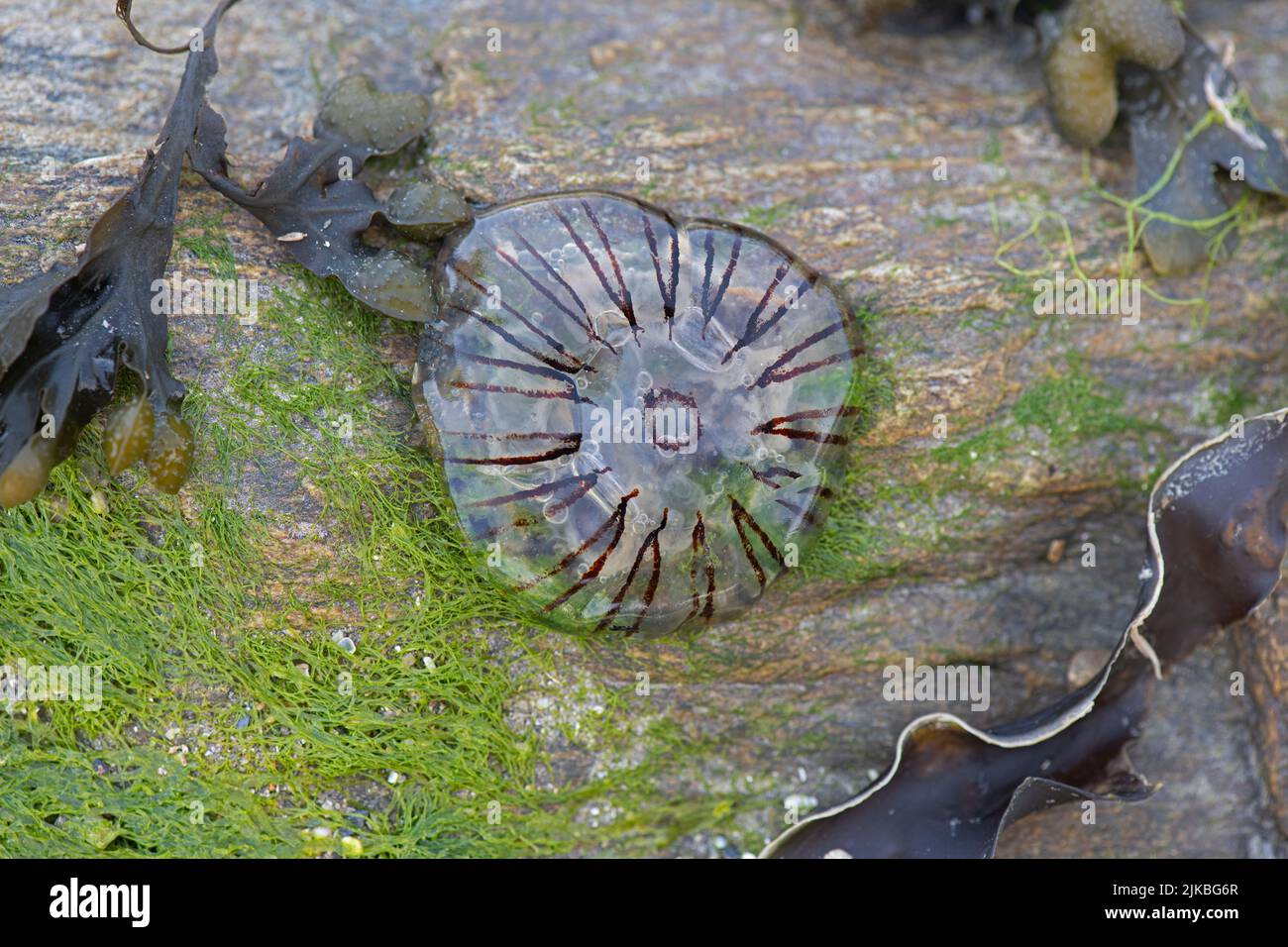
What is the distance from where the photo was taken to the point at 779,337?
10.5 ft

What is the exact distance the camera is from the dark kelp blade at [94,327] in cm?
288

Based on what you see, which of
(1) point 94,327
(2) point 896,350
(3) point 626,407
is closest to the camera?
(1) point 94,327

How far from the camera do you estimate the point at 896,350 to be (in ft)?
11.2

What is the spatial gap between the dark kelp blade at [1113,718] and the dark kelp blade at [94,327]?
2360 mm

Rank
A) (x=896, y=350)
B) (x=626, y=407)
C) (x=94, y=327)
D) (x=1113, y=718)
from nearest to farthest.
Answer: (x=94, y=327), (x=626, y=407), (x=1113, y=718), (x=896, y=350)

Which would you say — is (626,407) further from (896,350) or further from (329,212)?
(329,212)

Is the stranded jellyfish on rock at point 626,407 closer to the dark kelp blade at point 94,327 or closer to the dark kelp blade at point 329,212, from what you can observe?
the dark kelp blade at point 329,212

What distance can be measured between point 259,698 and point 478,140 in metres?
1.89

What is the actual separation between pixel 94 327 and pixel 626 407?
151 cm

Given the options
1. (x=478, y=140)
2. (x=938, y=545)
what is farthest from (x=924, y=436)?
(x=478, y=140)

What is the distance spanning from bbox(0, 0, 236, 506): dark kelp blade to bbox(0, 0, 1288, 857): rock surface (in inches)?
12.6

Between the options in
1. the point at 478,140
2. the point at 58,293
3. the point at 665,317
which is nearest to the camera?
the point at 58,293

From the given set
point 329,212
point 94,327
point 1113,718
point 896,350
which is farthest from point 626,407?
point 1113,718

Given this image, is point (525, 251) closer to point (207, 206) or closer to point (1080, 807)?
point (207, 206)
